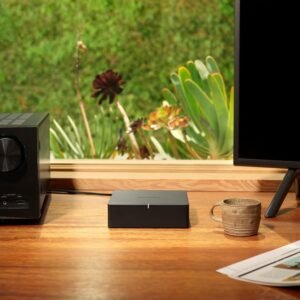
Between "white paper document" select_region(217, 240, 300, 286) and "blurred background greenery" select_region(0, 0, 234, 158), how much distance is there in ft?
2.63

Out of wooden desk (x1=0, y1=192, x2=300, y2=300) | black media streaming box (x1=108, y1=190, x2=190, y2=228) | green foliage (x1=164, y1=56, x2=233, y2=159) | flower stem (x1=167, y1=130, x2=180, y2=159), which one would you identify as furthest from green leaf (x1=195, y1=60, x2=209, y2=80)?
black media streaming box (x1=108, y1=190, x2=190, y2=228)

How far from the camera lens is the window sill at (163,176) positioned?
197 cm

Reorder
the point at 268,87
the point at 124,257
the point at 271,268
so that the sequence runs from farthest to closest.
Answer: the point at 268,87 → the point at 124,257 → the point at 271,268

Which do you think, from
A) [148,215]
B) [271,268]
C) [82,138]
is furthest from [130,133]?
[271,268]

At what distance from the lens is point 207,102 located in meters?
2.04

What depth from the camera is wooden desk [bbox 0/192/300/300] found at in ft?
3.84

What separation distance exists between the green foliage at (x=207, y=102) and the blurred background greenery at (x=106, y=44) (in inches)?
1.1

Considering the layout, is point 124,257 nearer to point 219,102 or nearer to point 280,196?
point 280,196

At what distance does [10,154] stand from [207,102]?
2.33 feet

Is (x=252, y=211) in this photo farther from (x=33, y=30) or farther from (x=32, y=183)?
(x=33, y=30)

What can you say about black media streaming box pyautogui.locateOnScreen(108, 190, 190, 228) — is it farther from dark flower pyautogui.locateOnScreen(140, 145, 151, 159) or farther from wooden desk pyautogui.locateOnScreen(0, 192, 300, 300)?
dark flower pyautogui.locateOnScreen(140, 145, 151, 159)

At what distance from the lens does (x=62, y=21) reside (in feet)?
6.71

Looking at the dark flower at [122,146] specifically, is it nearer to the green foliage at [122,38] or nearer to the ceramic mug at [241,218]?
the green foliage at [122,38]

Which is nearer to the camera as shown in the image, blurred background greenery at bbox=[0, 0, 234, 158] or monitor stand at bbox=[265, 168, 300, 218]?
monitor stand at bbox=[265, 168, 300, 218]
